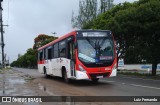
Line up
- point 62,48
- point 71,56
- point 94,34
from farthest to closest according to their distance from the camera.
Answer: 1. point 62,48
2. point 71,56
3. point 94,34

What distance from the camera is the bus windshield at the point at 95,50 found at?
1983 cm

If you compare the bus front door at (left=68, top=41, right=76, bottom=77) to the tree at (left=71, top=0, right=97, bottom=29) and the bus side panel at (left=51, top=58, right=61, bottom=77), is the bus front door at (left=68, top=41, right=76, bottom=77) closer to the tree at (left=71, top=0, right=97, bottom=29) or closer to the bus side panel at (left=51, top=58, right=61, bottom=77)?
the bus side panel at (left=51, top=58, right=61, bottom=77)

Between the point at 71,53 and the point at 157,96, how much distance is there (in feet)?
26.3

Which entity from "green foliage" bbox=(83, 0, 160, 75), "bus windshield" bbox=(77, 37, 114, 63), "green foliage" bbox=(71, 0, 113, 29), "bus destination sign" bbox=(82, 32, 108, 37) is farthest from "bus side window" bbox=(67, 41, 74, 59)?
"green foliage" bbox=(71, 0, 113, 29)

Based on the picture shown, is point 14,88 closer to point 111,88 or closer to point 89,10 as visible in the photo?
point 111,88

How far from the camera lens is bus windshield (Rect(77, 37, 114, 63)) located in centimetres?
1983

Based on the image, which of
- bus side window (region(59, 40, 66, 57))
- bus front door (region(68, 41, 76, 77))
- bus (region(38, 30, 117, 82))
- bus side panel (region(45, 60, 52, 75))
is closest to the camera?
bus (region(38, 30, 117, 82))

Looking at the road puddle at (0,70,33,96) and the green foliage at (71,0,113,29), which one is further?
the green foliage at (71,0,113,29)

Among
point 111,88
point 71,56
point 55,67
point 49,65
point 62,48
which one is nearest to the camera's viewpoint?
point 111,88

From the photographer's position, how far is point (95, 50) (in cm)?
1998

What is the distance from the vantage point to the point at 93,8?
73.2 meters

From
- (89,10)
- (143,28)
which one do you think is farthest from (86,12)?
(143,28)

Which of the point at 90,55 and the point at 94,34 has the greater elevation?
the point at 94,34

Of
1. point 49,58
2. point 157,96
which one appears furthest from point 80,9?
point 157,96
